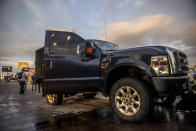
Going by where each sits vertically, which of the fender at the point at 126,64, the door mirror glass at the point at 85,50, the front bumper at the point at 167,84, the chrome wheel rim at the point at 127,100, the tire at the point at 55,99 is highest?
the door mirror glass at the point at 85,50

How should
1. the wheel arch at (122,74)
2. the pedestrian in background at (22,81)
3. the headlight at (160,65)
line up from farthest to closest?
the pedestrian in background at (22,81)
the wheel arch at (122,74)
the headlight at (160,65)

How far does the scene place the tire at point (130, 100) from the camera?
3.17 meters

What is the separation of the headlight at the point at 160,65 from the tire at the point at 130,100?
437mm

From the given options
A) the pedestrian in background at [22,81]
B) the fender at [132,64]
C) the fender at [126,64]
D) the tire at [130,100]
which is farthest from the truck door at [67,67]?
the pedestrian in background at [22,81]

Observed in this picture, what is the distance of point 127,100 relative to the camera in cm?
344

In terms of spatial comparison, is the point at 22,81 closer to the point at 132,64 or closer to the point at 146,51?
the point at 132,64

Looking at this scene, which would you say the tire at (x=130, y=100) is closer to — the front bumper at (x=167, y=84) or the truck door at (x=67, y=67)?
the front bumper at (x=167, y=84)

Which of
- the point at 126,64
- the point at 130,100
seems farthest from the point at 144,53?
the point at 130,100

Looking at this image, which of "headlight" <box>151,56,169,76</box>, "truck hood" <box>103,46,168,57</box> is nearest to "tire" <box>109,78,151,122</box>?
"headlight" <box>151,56,169,76</box>

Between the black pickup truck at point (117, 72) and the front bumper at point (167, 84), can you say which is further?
the black pickup truck at point (117, 72)

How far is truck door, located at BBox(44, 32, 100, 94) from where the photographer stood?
3916 mm

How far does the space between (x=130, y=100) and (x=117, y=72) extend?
76 cm

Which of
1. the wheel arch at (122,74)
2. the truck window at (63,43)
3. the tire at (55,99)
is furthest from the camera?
the tire at (55,99)

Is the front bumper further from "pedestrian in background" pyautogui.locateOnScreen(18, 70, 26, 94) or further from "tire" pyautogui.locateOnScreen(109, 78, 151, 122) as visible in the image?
"pedestrian in background" pyautogui.locateOnScreen(18, 70, 26, 94)
